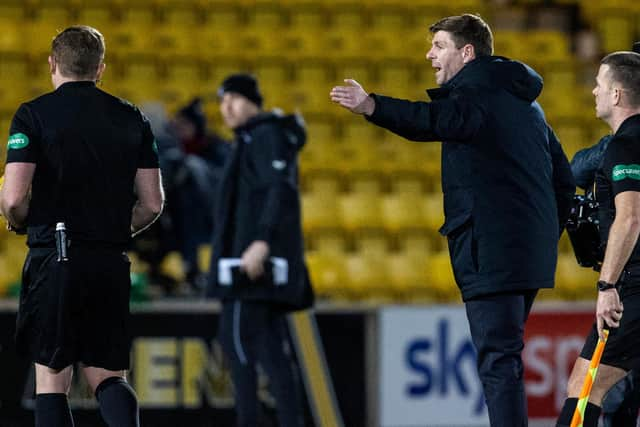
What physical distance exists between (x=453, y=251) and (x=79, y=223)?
4.55 ft

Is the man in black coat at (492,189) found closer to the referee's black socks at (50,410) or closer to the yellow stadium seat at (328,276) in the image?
the referee's black socks at (50,410)

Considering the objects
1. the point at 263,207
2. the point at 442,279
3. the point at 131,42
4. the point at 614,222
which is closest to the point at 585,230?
the point at 614,222

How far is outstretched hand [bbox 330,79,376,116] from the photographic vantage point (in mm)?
4645

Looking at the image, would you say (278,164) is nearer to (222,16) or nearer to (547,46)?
(222,16)

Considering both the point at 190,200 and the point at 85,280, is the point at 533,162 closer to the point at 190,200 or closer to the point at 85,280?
the point at 85,280

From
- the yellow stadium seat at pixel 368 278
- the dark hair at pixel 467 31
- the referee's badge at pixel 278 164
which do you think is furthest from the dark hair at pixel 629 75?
the yellow stadium seat at pixel 368 278

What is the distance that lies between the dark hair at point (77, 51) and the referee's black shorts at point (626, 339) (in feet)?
7.02

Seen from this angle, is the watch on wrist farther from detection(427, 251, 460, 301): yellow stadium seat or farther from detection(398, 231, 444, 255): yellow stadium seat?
detection(398, 231, 444, 255): yellow stadium seat

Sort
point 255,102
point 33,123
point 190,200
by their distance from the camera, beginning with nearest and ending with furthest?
1. point 33,123
2. point 255,102
3. point 190,200

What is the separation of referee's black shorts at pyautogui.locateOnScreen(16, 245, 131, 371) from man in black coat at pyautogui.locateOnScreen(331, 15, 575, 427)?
3.66 feet

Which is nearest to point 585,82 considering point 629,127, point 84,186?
point 629,127

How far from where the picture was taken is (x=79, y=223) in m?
4.63

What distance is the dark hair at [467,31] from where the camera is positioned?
5047mm

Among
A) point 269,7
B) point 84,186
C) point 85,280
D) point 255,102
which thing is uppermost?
point 269,7
